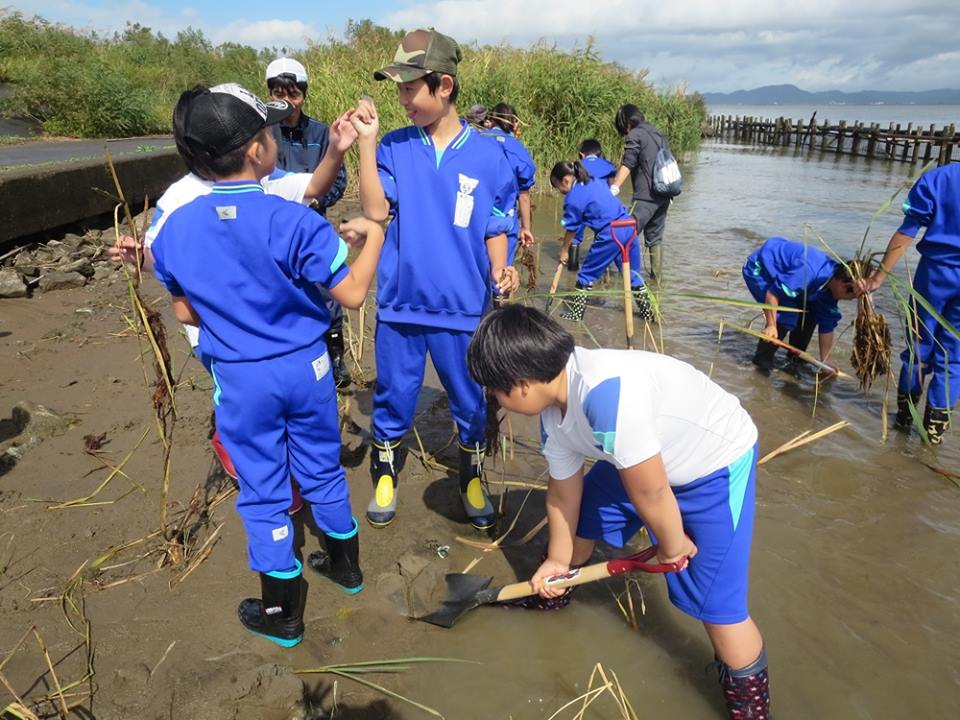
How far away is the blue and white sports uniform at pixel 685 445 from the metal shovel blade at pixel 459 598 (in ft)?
2.44

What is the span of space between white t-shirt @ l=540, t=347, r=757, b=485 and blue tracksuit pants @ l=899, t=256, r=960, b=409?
216 centimetres

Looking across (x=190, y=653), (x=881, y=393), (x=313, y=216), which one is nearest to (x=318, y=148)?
(x=313, y=216)

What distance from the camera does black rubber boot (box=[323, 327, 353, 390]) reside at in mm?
3992

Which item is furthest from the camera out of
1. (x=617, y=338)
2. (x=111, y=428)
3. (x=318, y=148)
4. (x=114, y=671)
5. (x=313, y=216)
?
(x=617, y=338)

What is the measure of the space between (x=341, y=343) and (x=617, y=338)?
9.03 feet

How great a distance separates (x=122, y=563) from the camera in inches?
101

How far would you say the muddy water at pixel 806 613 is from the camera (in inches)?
86.2

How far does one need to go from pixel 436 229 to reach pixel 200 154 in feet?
3.45

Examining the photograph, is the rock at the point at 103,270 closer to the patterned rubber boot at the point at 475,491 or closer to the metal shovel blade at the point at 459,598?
the patterned rubber boot at the point at 475,491

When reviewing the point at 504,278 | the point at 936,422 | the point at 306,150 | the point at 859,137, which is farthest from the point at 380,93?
the point at 859,137

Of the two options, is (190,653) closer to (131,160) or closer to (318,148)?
(318,148)

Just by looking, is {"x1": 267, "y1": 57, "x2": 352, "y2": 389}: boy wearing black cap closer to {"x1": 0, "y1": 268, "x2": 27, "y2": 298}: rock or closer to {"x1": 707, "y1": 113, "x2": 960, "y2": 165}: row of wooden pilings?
{"x1": 0, "y1": 268, "x2": 27, "y2": 298}: rock

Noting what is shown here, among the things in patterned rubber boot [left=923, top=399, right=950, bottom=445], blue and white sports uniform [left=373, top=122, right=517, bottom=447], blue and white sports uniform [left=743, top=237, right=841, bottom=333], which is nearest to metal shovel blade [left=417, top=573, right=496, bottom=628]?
blue and white sports uniform [left=373, top=122, right=517, bottom=447]

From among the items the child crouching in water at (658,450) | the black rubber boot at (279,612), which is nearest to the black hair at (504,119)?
the child crouching in water at (658,450)
